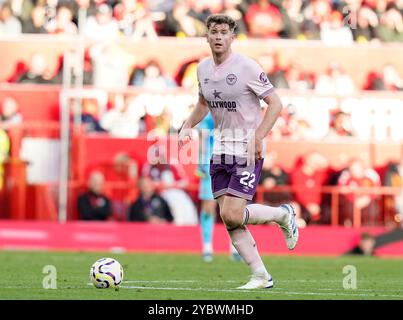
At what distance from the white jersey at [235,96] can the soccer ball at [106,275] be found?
4.68 ft

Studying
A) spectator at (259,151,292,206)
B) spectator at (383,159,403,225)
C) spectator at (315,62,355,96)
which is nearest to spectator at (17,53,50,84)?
spectator at (259,151,292,206)

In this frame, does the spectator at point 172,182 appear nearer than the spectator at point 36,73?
Yes

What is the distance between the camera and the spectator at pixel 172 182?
69.5 feet

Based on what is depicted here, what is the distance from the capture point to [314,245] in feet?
68.8

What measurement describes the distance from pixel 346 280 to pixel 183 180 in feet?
33.9

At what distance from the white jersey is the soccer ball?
1426mm

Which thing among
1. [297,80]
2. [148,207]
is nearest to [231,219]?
[148,207]

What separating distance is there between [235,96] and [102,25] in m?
13.5

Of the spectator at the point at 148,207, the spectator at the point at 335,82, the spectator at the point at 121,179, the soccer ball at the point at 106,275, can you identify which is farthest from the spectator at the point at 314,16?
the soccer ball at the point at 106,275

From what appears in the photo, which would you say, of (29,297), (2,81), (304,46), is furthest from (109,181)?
(29,297)

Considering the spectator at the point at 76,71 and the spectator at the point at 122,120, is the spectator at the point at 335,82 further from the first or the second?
the spectator at the point at 76,71

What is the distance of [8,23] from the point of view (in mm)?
23734
